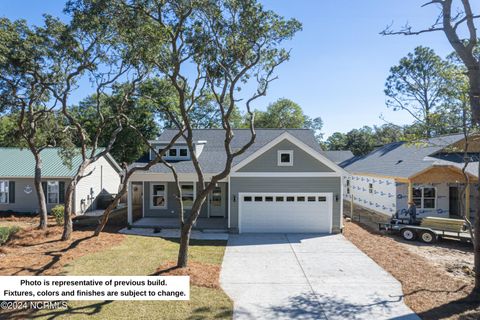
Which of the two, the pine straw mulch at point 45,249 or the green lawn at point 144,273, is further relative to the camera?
the pine straw mulch at point 45,249

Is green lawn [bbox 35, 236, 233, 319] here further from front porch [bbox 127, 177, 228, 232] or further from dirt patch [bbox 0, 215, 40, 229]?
dirt patch [bbox 0, 215, 40, 229]

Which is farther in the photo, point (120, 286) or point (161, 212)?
point (161, 212)

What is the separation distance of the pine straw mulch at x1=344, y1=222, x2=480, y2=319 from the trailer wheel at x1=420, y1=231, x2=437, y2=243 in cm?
146

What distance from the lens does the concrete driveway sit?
7457 millimetres

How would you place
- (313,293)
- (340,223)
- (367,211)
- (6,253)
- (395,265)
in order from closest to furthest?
(313,293) → (395,265) → (6,253) → (340,223) → (367,211)

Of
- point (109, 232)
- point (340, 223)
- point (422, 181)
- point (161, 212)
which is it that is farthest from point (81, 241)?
point (422, 181)

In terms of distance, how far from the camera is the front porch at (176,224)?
16.3 m

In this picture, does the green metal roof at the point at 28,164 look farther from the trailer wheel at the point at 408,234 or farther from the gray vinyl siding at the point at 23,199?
the trailer wheel at the point at 408,234

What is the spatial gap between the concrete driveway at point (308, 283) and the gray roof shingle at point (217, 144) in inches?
228

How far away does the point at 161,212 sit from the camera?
18875mm

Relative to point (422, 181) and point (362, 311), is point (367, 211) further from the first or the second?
point (362, 311)

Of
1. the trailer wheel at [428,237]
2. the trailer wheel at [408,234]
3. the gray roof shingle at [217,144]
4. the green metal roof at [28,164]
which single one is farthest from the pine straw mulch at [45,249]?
the trailer wheel at [428,237]

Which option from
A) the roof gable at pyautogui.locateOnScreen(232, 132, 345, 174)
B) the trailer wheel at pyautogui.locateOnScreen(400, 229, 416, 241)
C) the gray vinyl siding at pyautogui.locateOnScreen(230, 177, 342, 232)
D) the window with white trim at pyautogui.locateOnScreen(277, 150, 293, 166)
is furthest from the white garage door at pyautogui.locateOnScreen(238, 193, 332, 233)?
the trailer wheel at pyautogui.locateOnScreen(400, 229, 416, 241)

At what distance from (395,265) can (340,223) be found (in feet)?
16.9
